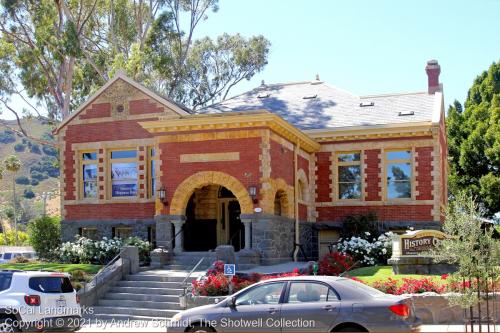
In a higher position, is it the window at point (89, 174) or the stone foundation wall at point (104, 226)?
the window at point (89, 174)

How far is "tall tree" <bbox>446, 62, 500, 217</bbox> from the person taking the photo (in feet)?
126

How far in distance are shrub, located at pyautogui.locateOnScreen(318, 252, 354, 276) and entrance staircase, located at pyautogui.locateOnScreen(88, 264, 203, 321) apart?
3.92 m

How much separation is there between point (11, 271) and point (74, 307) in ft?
5.31

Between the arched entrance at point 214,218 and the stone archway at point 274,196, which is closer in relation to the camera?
the stone archway at point 274,196

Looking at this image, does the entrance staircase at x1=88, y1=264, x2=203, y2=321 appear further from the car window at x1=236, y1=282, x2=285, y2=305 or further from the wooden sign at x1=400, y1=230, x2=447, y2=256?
the car window at x1=236, y1=282, x2=285, y2=305

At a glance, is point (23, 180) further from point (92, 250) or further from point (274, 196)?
point (274, 196)

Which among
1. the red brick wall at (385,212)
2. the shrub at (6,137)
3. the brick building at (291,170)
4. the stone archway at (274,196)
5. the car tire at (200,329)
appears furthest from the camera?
the shrub at (6,137)

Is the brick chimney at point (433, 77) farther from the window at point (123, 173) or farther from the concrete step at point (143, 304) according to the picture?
the concrete step at point (143, 304)

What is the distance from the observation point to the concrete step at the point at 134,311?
1898 cm

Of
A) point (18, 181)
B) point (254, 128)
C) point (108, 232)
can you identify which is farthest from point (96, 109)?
point (18, 181)

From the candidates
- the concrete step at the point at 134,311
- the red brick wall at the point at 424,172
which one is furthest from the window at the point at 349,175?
the concrete step at the point at 134,311

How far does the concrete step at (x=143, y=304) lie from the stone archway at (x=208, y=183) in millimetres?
4847

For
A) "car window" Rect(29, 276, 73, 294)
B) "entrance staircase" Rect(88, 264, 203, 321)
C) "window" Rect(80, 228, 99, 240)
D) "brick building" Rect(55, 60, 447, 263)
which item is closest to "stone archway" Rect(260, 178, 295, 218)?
"brick building" Rect(55, 60, 447, 263)

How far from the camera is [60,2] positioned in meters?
39.0
